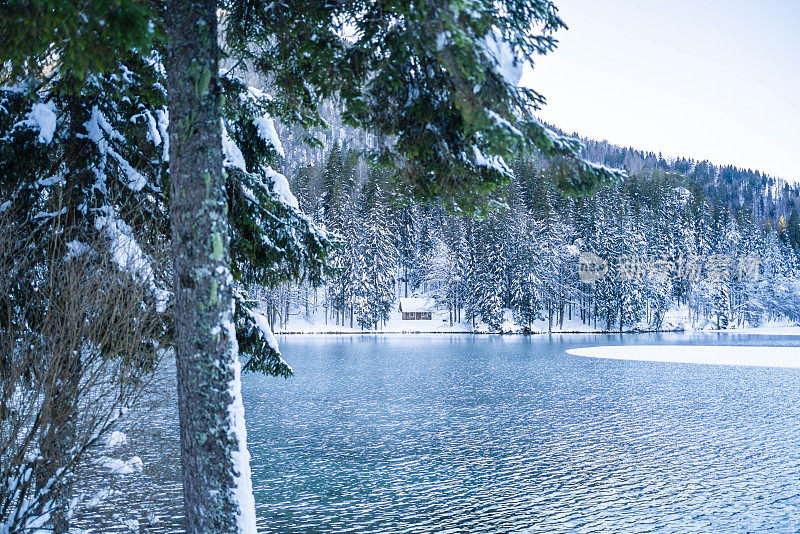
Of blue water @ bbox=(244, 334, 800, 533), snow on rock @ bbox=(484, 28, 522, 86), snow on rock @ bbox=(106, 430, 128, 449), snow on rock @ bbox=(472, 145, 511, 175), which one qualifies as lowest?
blue water @ bbox=(244, 334, 800, 533)

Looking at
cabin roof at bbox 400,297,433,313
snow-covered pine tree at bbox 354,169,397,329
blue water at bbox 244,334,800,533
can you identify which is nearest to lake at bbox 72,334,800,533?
blue water at bbox 244,334,800,533

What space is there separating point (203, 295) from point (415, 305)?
8085cm

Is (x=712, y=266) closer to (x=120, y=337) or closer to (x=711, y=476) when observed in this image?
Answer: (x=711, y=476)

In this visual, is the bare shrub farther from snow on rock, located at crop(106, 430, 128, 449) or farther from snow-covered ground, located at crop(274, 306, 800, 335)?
snow-covered ground, located at crop(274, 306, 800, 335)

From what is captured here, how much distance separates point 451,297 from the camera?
82.8 metres

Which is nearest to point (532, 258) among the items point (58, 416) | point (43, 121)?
point (43, 121)

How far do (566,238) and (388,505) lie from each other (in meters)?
73.5

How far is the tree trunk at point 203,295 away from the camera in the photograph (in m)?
5.15

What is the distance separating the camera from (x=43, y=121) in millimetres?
8305

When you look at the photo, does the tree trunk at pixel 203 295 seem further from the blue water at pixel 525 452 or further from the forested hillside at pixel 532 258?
the forested hillside at pixel 532 258

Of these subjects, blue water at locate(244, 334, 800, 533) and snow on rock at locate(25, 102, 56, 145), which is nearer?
snow on rock at locate(25, 102, 56, 145)

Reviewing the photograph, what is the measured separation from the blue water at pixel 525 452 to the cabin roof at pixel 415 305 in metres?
51.4

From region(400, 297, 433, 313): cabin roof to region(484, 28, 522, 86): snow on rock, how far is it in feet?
262

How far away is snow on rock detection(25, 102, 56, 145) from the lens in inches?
325
